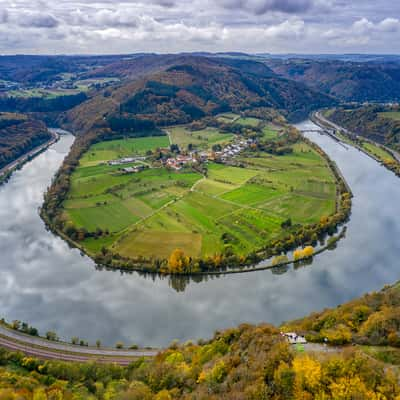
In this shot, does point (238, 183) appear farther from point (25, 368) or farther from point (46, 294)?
point (25, 368)

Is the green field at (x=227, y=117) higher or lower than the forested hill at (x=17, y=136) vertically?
higher

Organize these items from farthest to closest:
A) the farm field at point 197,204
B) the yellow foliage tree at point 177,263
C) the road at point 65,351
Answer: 1. the farm field at point 197,204
2. the yellow foliage tree at point 177,263
3. the road at point 65,351

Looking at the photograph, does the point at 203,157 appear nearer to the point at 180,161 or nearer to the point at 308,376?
the point at 180,161

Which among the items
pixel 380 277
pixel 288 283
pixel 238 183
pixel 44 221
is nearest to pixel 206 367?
pixel 288 283

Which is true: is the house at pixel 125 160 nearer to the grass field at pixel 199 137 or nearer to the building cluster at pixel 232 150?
the grass field at pixel 199 137

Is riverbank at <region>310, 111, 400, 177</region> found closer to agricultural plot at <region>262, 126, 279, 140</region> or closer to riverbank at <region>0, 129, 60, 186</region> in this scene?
agricultural plot at <region>262, 126, 279, 140</region>

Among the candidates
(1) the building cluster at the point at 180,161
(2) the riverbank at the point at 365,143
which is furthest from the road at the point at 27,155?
(2) the riverbank at the point at 365,143
